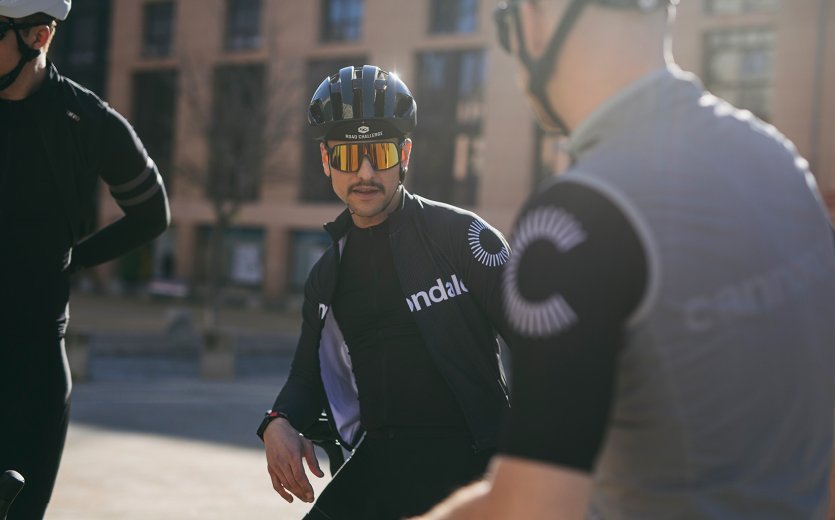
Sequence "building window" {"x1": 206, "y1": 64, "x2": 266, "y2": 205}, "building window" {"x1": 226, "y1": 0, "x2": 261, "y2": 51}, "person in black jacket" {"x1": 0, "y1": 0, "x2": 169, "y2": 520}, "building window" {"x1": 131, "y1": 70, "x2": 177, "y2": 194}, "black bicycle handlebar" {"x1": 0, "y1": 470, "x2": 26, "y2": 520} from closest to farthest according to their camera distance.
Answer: "black bicycle handlebar" {"x1": 0, "y1": 470, "x2": 26, "y2": 520}
"person in black jacket" {"x1": 0, "y1": 0, "x2": 169, "y2": 520}
"building window" {"x1": 206, "y1": 64, "x2": 266, "y2": 205}
"building window" {"x1": 226, "y1": 0, "x2": 261, "y2": 51}
"building window" {"x1": 131, "y1": 70, "x2": 177, "y2": 194}

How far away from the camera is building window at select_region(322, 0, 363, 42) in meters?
42.7

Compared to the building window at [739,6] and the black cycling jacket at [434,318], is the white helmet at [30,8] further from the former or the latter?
the building window at [739,6]

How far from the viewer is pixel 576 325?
142 centimetres

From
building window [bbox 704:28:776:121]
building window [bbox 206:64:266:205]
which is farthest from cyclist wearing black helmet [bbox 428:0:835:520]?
building window [bbox 704:28:776:121]

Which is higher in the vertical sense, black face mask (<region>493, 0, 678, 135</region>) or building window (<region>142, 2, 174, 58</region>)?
black face mask (<region>493, 0, 678, 135</region>)

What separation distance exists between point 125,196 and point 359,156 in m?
0.73

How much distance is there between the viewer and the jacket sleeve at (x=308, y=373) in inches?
134

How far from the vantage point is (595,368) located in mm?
1417

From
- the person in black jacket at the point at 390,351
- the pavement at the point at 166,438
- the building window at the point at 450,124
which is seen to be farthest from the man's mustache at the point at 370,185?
the building window at the point at 450,124

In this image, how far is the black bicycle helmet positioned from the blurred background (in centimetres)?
1457

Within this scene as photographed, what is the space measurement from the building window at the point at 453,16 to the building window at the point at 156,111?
1114 cm

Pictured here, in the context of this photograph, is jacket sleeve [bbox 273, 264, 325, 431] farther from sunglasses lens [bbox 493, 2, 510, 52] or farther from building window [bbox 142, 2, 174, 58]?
building window [bbox 142, 2, 174, 58]

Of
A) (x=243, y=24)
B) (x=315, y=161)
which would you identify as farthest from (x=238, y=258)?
(x=243, y=24)

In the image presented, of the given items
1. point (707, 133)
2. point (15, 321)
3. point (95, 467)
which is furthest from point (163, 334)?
point (707, 133)
